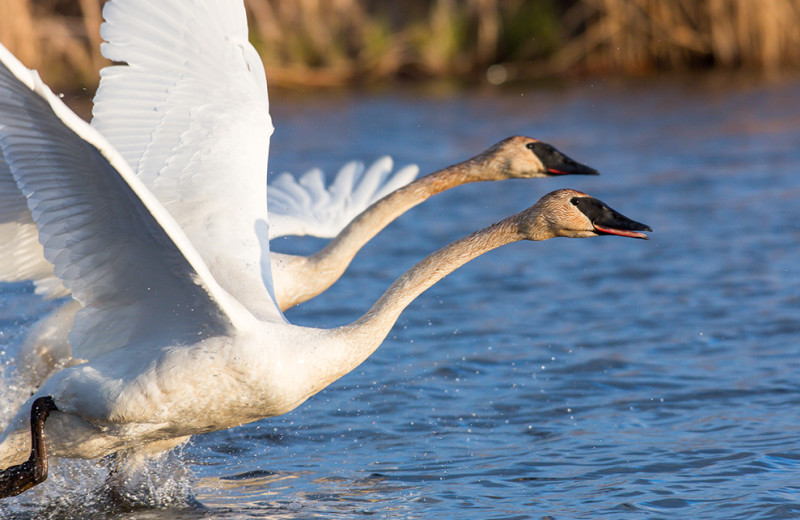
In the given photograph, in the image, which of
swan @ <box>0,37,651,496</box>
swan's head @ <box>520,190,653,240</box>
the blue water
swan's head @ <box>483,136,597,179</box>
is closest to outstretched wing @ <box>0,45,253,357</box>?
swan @ <box>0,37,651,496</box>

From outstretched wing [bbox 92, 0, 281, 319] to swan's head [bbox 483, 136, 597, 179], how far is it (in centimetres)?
141

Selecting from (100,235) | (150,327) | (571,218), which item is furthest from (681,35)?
(100,235)

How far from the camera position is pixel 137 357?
5219 millimetres

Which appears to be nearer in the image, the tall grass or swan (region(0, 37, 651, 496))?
swan (region(0, 37, 651, 496))

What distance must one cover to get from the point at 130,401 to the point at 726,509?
8.90 feet

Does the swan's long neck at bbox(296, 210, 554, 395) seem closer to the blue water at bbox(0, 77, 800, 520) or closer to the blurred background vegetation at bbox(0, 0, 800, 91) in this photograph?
the blue water at bbox(0, 77, 800, 520)

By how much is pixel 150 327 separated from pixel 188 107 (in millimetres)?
1612

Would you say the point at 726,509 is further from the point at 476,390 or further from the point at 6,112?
the point at 6,112

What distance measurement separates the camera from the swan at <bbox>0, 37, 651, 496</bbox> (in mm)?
4617

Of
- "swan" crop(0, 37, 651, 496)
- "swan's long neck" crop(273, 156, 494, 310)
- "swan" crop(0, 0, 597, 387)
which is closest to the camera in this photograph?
"swan" crop(0, 37, 651, 496)

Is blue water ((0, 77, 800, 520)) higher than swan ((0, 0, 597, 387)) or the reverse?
the reverse

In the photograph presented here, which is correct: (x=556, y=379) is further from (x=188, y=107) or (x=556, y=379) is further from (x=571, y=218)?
(x=188, y=107)

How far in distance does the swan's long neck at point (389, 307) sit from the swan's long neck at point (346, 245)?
3.75 ft

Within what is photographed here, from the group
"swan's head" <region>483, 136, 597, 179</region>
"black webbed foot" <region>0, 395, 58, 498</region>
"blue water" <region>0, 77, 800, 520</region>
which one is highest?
"swan's head" <region>483, 136, 597, 179</region>
